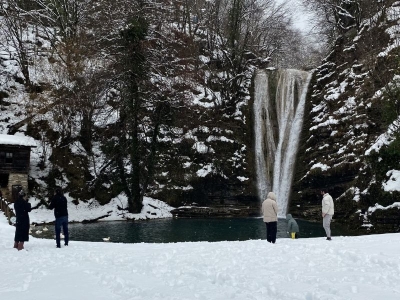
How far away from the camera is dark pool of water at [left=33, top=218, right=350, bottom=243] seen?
60.6 ft

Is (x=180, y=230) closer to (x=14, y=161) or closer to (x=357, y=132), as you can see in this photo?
(x=14, y=161)

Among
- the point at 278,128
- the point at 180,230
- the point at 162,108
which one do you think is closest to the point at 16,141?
the point at 162,108

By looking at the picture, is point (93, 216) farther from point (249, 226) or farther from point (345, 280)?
point (345, 280)

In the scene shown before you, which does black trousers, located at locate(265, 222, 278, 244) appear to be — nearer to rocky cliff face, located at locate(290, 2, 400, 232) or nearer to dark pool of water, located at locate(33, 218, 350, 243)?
dark pool of water, located at locate(33, 218, 350, 243)

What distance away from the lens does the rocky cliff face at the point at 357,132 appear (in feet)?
65.3

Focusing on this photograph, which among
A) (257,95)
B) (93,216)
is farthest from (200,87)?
(93,216)

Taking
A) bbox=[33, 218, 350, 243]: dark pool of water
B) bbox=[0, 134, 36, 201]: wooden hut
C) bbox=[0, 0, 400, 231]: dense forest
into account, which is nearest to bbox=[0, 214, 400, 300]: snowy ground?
bbox=[33, 218, 350, 243]: dark pool of water

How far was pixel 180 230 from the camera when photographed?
2128 centimetres

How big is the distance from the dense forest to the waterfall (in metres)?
0.80

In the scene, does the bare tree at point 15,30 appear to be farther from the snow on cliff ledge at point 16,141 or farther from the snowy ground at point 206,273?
the snowy ground at point 206,273

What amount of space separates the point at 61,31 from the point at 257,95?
1968 centimetres

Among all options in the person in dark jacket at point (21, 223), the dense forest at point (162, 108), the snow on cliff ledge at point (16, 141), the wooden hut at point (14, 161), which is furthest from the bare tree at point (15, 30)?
the person in dark jacket at point (21, 223)

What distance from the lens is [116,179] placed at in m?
29.0

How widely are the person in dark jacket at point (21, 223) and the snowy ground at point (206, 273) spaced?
12.9 inches
